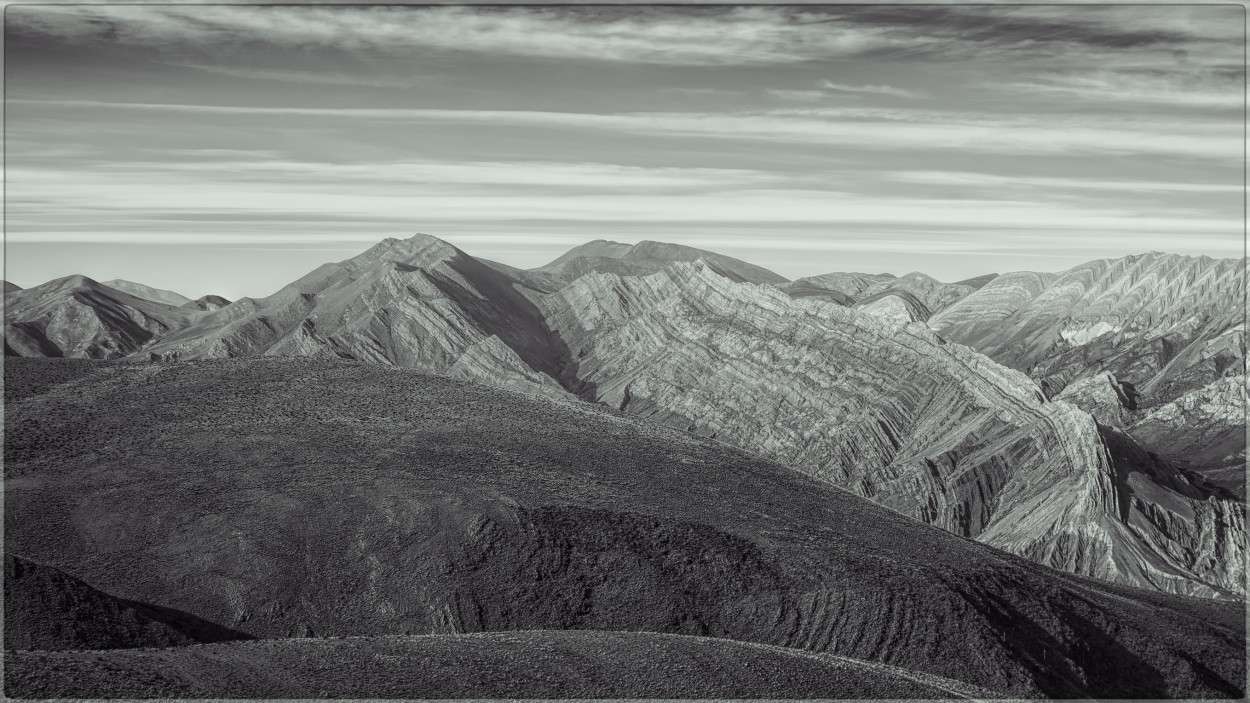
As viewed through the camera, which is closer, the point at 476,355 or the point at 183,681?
the point at 183,681

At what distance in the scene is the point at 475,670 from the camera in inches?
1599

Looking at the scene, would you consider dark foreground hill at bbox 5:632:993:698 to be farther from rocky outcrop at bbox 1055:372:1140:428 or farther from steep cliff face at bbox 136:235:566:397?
rocky outcrop at bbox 1055:372:1140:428

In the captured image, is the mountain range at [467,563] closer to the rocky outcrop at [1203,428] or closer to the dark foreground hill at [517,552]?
the dark foreground hill at [517,552]

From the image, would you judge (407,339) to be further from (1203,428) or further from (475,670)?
(475,670)

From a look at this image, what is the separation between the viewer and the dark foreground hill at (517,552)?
171 feet

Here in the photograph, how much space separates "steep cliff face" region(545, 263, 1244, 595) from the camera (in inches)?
4338

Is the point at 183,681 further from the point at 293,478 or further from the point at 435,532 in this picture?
the point at 293,478

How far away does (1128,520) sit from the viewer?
11112 cm

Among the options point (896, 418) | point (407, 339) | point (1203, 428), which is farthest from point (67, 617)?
point (1203, 428)

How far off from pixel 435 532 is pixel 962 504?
264 ft

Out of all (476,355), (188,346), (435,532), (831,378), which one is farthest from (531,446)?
(188,346)

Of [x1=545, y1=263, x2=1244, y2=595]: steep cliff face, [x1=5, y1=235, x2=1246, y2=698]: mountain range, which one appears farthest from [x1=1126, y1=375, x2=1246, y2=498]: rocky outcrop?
[x1=5, y1=235, x2=1246, y2=698]: mountain range

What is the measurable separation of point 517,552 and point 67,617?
1970 centimetres

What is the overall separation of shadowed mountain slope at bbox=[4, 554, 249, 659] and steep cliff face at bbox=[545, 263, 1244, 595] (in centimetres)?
8196
